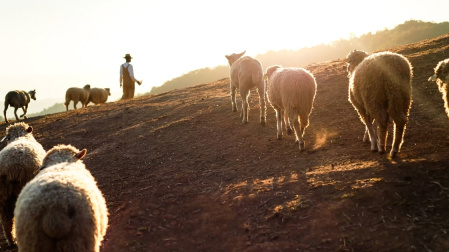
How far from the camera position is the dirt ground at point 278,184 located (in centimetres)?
454

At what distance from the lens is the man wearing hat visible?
21.4m

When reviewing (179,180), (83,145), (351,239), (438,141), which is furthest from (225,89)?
(351,239)

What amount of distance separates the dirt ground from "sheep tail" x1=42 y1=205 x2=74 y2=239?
1612 millimetres

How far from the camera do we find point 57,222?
381 centimetres

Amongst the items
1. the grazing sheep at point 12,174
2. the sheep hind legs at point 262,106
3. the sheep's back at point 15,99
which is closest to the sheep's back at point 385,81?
the sheep hind legs at point 262,106

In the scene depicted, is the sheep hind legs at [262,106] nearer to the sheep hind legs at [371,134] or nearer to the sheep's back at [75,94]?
the sheep hind legs at [371,134]

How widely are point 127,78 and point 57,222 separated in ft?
62.3

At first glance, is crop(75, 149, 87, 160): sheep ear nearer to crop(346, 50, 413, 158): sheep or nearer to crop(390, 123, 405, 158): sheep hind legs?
crop(346, 50, 413, 158): sheep

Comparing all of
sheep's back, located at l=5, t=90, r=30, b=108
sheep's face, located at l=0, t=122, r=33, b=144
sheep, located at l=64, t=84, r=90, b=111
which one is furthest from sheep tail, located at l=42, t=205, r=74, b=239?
sheep, located at l=64, t=84, r=90, b=111

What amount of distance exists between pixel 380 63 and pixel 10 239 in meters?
7.36

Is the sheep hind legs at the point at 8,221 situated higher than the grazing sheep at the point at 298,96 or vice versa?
the grazing sheep at the point at 298,96

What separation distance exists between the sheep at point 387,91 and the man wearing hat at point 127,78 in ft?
55.8

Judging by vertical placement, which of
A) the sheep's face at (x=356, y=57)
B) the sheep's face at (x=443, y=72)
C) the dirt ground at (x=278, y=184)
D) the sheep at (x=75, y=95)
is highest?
the sheep at (x=75, y=95)

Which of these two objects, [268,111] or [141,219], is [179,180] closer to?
[141,219]
